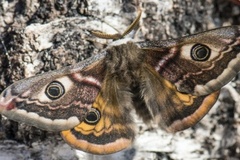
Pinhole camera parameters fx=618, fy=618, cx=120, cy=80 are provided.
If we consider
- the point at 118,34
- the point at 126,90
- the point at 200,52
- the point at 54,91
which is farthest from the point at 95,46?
the point at 200,52

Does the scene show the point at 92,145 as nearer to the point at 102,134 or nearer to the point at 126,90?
the point at 102,134

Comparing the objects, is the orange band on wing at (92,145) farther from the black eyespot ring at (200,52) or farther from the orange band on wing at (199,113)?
the black eyespot ring at (200,52)

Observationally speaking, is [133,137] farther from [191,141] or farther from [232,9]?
[232,9]

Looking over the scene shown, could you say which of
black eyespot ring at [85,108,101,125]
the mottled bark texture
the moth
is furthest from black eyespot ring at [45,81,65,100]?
the mottled bark texture

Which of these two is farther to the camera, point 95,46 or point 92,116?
point 95,46

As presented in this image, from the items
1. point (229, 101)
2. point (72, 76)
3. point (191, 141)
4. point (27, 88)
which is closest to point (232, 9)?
point (229, 101)

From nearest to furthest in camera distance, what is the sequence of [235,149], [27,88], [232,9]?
[27,88], [235,149], [232,9]

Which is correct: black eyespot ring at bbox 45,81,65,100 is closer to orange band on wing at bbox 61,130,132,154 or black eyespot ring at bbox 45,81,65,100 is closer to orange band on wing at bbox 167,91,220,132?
orange band on wing at bbox 61,130,132,154

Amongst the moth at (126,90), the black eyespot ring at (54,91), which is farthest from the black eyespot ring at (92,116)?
the black eyespot ring at (54,91)
